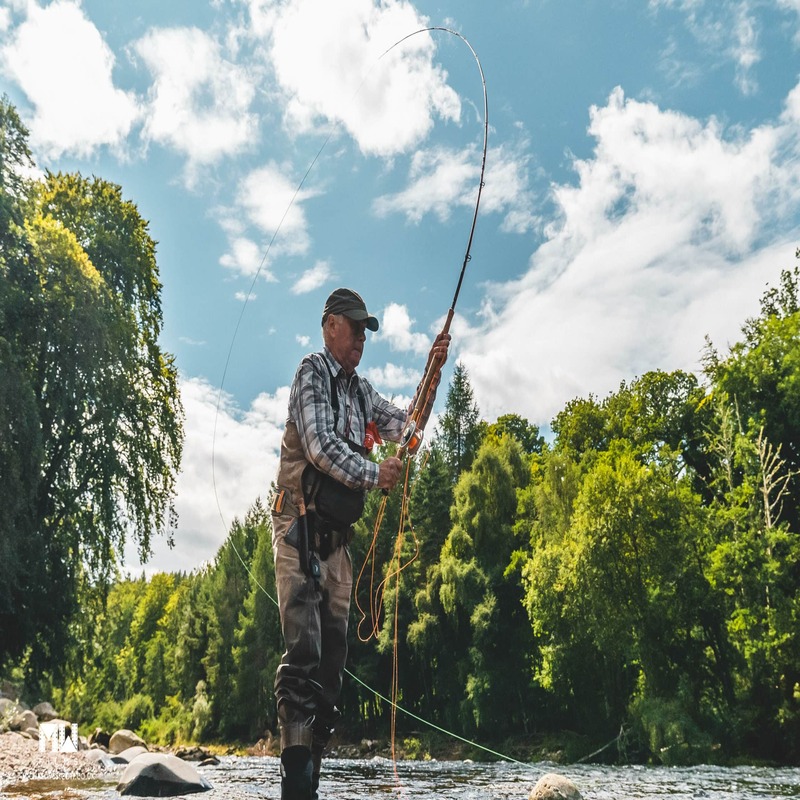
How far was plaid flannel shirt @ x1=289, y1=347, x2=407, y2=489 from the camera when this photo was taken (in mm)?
3783

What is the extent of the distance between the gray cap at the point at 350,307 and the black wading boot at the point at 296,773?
2061mm

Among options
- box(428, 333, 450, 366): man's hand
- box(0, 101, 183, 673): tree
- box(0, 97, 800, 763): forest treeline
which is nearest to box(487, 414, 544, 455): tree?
box(0, 97, 800, 763): forest treeline

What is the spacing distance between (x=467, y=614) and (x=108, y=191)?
2163 cm

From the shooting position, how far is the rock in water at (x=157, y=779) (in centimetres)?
1003

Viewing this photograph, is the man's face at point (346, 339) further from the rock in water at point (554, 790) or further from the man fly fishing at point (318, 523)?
the rock in water at point (554, 790)

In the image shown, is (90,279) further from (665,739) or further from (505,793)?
(665,739)

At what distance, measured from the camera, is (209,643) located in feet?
159

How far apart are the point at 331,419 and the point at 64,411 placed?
18.0 m

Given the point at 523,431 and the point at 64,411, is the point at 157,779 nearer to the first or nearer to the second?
the point at 64,411

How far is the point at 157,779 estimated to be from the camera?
34.1 feet

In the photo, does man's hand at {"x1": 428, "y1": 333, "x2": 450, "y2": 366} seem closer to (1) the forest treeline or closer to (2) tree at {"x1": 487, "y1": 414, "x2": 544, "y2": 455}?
(1) the forest treeline

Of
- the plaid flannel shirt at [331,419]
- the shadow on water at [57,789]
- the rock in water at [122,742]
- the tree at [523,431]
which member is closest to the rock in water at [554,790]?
the shadow on water at [57,789]

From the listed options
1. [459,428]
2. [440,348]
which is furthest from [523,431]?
[440,348]

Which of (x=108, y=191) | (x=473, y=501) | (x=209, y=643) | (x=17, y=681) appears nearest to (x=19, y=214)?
(x=108, y=191)
